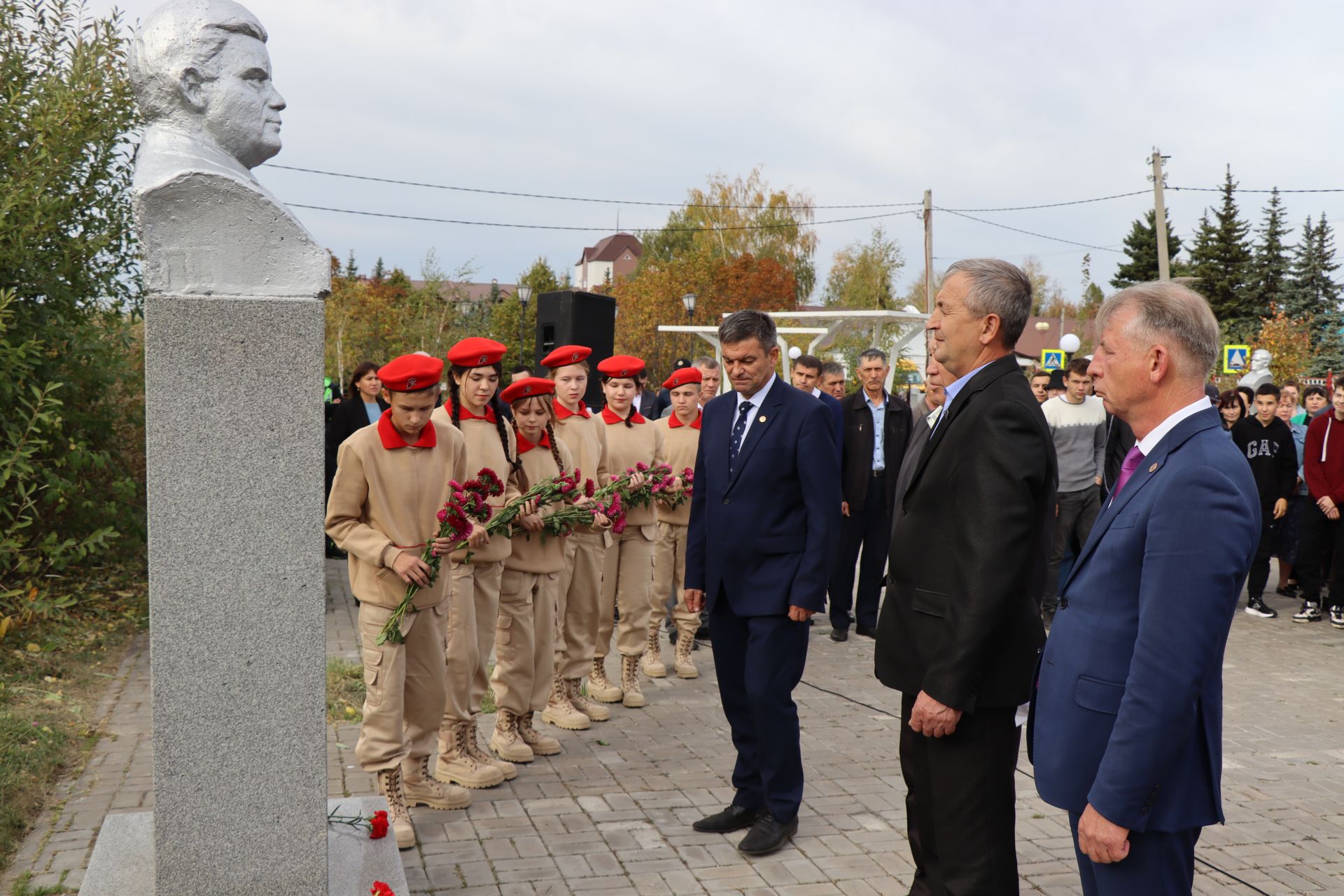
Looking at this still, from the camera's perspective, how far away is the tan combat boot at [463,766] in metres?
5.47

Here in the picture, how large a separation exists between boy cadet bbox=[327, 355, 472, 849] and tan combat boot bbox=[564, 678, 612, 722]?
173 cm

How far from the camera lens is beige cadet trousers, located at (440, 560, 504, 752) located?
17.9 ft

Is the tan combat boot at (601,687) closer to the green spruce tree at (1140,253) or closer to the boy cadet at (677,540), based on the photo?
the boy cadet at (677,540)

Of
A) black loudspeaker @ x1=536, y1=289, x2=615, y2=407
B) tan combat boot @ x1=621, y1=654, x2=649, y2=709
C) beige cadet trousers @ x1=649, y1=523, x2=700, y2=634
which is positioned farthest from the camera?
black loudspeaker @ x1=536, y1=289, x2=615, y2=407

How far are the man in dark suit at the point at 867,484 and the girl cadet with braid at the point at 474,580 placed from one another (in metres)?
4.05

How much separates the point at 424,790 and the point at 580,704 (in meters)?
1.77

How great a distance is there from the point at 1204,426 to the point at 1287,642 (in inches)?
328

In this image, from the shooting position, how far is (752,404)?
196 inches

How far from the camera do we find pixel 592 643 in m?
6.83

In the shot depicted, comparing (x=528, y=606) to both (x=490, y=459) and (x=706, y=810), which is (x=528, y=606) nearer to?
(x=490, y=459)

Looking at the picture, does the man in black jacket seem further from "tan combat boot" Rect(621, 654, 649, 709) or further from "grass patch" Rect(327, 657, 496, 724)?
"grass patch" Rect(327, 657, 496, 724)

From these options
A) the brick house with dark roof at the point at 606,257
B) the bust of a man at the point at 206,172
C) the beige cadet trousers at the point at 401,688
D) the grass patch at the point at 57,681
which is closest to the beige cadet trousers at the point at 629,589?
the beige cadet trousers at the point at 401,688

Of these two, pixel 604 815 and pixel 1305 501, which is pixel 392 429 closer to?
pixel 604 815

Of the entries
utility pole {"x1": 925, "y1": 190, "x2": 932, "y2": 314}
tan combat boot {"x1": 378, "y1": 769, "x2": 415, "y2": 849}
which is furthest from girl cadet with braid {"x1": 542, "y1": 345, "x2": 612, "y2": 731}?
utility pole {"x1": 925, "y1": 190, "x2": 932, "y2": 314}
